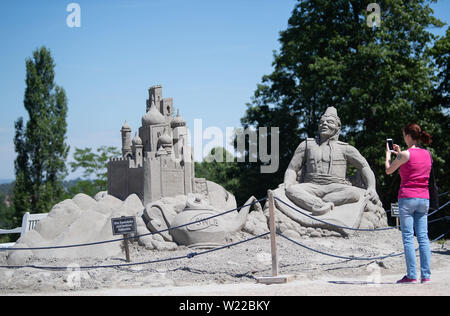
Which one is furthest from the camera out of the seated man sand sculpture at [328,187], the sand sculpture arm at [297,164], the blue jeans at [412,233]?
the sand sculpture arm at [297,164]

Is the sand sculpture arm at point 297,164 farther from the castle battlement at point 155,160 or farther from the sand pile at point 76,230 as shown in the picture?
the castle battlement at point 155,160

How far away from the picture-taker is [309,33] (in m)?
19.7

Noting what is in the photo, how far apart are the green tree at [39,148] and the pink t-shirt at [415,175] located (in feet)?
67.5

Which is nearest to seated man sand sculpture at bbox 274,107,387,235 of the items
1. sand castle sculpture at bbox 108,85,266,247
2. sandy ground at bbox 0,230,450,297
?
sand castle sculpture at bbox 108,85,266,247

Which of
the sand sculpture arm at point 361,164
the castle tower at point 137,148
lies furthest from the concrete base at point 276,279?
the castle tower at point 137,148

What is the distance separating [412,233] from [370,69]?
13282 mm

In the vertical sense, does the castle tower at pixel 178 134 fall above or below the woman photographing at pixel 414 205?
Answer: above

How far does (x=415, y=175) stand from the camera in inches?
233

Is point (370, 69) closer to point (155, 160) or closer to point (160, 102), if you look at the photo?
point (160, 102)

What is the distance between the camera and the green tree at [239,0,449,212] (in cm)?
1766

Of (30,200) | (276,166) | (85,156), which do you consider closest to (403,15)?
(276,166)

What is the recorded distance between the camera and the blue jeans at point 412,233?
19.2 feet

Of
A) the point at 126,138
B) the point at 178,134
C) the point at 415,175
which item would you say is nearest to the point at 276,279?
the point at 415,175

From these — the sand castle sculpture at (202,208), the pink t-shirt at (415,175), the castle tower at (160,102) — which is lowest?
the sand castle sculpture at (202,208)
